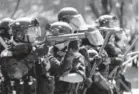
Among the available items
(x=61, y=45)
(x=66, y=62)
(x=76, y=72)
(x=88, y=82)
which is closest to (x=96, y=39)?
(x=88, y=82)

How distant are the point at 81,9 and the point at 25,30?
5.73m

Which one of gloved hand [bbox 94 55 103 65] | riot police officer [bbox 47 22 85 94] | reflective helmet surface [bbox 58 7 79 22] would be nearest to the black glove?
gloved hand [bbox 94 55 103 65]

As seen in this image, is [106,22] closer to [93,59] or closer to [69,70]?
[93,59]

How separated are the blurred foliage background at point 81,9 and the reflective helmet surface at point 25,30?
0.63 m

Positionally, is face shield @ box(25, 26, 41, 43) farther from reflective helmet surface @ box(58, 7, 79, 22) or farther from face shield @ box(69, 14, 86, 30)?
reflective helmet surface @ box(58, 7, 79, 22)

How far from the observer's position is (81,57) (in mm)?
6086

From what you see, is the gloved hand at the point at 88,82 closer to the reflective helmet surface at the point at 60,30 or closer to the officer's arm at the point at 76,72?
the officer's arm at the point at 76,72

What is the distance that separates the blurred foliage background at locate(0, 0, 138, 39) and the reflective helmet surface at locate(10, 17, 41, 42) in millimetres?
633

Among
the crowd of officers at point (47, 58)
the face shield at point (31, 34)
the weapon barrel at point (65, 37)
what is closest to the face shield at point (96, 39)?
the crowd of officers at point (47, 58)

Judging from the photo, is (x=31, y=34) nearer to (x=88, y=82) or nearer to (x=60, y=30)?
(x=60, y=30)

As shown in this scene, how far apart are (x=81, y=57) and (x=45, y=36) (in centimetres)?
76

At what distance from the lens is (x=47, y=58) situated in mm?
5520

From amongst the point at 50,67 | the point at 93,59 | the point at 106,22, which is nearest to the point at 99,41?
the point at 93,59

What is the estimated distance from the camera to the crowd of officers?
5.21 metres
